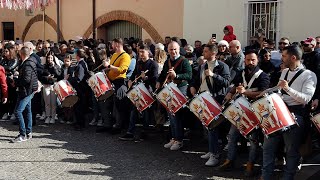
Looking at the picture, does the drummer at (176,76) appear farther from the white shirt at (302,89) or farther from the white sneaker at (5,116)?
the white sneaker at (5,116)

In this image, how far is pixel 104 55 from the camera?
838cm

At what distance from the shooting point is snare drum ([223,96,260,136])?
5273 mm

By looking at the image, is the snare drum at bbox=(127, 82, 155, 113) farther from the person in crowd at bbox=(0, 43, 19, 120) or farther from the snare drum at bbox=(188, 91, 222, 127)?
the person in crowd at bbox=(0, 43, 19, 120)

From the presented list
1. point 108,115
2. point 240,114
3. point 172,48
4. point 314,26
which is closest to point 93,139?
point 108,115

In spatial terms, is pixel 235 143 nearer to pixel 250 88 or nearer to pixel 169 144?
pixel 250 88

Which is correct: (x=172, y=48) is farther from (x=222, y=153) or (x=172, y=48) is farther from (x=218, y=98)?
(x=222, y=153)

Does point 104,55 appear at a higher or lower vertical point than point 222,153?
higher

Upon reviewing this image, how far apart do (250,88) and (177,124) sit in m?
1.79

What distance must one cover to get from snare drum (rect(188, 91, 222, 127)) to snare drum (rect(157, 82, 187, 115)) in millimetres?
544

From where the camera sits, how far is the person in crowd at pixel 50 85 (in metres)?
9.02

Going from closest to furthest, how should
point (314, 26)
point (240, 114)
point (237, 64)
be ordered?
point (240, 114)
point (237, 64)
point (314, 26)

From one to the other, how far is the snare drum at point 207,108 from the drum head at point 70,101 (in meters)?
3.23

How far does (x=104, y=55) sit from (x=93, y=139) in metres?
1.62

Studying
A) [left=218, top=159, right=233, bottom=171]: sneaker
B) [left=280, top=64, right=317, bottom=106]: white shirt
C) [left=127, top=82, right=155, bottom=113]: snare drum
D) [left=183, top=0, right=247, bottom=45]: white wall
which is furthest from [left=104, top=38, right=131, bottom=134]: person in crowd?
[left=183, top=0, right=247, bottom=45]: white wall
